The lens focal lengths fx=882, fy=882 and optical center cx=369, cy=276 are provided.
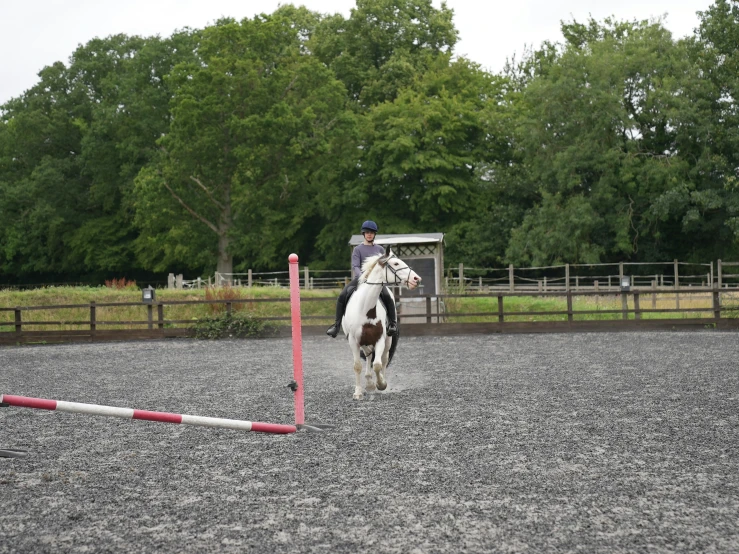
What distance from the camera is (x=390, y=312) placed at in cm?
1073

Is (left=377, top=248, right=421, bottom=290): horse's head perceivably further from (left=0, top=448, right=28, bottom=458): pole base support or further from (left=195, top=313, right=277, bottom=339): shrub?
(left=195, top=313, right=277, bottom=339): shrub

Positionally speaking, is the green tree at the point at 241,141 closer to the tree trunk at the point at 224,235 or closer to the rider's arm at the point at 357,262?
the tree trunk at the point at 224,235

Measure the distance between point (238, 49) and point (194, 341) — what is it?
78.1 ft

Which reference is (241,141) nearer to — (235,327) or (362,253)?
(235,327)

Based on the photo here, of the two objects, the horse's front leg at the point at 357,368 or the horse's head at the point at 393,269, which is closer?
the horse's head at the point at 393,269

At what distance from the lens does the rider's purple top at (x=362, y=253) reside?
35.2 feet

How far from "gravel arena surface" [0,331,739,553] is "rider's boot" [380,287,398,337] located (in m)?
0.79

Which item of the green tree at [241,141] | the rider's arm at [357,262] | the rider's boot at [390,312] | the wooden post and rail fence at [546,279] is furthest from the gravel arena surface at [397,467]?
the green tree at [241,141]

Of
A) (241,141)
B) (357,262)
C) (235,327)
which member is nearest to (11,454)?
(357,262)

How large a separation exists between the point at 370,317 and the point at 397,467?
4223 mm

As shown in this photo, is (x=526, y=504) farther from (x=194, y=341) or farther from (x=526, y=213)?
(x=526, y=213)

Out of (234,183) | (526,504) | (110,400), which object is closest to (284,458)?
(526,504)

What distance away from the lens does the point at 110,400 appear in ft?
35.5

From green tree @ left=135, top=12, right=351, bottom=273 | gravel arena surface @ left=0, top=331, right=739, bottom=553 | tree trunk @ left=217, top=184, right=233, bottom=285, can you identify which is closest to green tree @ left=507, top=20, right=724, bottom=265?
green tree @ left=135, top=12, right=351, bottom=273
